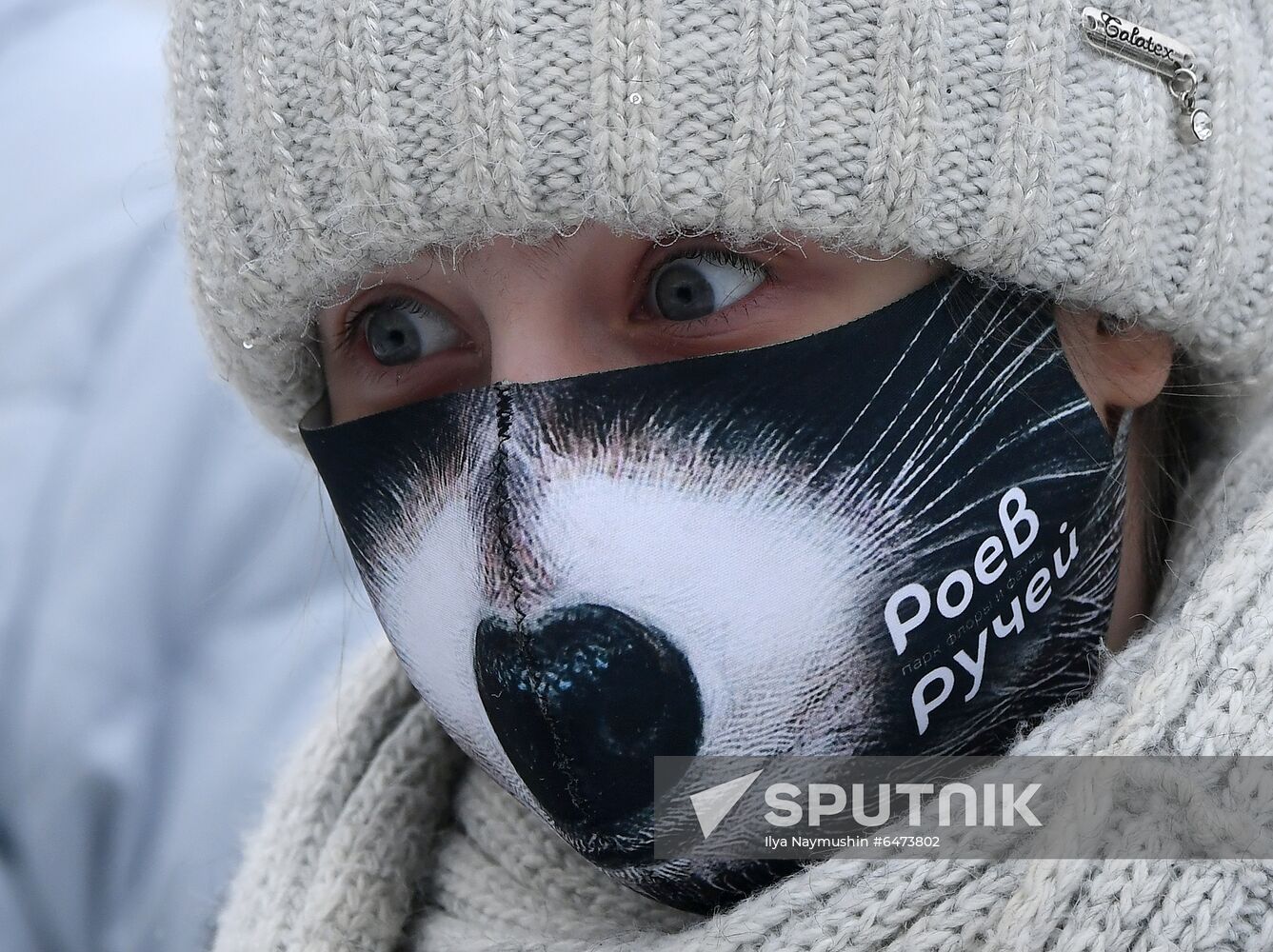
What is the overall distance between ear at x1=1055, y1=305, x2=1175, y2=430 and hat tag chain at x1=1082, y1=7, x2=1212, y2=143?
169 mm

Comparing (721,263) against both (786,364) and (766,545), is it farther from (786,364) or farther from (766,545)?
(766,545)

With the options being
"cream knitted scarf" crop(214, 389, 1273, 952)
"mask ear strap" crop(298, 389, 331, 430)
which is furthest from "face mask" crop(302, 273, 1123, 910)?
"mask ear strap" crop(298, 389, 331, 430)

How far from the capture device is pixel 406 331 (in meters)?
1.22

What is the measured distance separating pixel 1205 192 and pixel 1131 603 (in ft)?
1.25

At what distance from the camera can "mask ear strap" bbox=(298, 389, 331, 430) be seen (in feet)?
4.60

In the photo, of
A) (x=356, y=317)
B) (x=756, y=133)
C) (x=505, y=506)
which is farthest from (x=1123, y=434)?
(x=356, y=317)

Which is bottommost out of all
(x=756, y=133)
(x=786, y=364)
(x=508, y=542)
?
(x=508, y=542)

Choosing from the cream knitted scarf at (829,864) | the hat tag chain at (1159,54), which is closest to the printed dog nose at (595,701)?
the cream knitted scarf at (829,864)

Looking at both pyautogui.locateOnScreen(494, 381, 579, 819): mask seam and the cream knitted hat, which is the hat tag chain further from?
pyautogui.locateOnScreen(494, 381, 579, 819): mask seam

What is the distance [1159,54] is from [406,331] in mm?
683

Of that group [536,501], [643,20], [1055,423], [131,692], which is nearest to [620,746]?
[536,501]

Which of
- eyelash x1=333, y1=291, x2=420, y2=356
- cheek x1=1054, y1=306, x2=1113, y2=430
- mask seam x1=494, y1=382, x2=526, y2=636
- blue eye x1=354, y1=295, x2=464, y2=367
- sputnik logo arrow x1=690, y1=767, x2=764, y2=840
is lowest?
sputnik logo arrow x1=690, y1=767, x2=764, y2=840

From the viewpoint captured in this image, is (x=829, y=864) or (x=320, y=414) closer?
(x=829, y=864)

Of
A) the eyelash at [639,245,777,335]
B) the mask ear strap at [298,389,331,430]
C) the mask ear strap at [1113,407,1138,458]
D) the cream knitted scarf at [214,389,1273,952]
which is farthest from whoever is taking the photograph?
the mask ear strap at [298,389,331,430]
